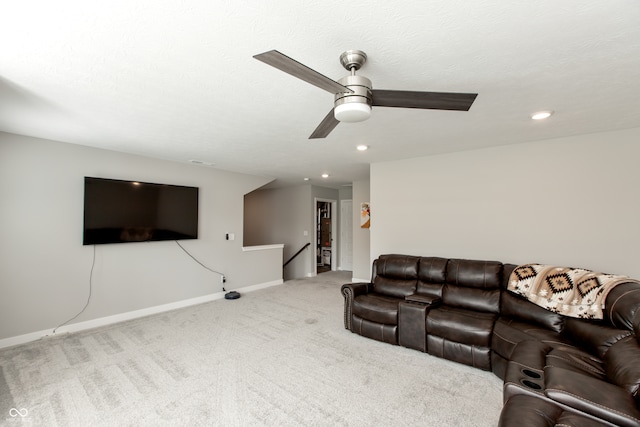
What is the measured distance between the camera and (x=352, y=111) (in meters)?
1.65

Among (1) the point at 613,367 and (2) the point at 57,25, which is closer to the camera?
(2) the point at 57,25

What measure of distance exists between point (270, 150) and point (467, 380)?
353cm

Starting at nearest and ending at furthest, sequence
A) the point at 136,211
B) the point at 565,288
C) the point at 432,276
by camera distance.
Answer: the point at 565,288 → the point at 432,276 → the point at 136,211

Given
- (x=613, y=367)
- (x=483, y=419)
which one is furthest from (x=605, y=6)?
(x=483, y=419)

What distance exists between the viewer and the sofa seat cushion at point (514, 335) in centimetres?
240

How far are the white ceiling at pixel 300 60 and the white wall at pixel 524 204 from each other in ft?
1.23

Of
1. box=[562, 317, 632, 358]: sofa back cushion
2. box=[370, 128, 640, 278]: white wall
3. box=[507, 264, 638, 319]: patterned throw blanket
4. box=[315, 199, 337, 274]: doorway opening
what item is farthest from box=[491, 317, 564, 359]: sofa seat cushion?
box=[315, 199, 337, 274]: doorway opening

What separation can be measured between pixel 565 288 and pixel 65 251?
5789 millimetres

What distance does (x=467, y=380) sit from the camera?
2531 mm

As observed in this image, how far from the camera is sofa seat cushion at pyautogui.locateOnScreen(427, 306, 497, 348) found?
8.91 ft

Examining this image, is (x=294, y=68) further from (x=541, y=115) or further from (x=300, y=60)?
(x=541, y=115)

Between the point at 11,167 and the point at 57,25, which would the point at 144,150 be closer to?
the point at 11,167

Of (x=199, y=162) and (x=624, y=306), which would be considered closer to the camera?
(x=624, y=306)

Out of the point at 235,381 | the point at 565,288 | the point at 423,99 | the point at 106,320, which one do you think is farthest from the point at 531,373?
the point at 106,320
